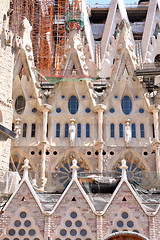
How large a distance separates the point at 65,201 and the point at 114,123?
427 inches

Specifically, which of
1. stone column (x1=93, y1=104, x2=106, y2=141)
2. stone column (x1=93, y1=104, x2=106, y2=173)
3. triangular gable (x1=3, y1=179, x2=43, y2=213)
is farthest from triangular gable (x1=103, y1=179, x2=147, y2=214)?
stone column (x1=93, y1=104, x2=106, y2=141)

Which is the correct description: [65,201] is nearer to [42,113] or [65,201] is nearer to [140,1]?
[42,113]

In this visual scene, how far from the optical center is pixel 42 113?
31.2 meters

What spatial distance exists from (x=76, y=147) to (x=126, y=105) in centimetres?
488

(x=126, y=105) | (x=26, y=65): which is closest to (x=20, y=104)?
(x=26, y=65)

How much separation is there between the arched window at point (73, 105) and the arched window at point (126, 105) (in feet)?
10.9

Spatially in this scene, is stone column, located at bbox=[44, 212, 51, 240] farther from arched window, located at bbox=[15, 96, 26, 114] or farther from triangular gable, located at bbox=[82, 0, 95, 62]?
triangular gable, located at bbox=[82, 0, 95, 62]

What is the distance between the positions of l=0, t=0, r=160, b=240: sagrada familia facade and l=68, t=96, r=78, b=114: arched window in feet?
0.24

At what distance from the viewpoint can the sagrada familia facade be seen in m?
21.1

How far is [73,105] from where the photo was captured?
105ft

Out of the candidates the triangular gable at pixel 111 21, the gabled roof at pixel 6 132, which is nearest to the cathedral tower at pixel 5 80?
the gabled roof at pixel 6 132

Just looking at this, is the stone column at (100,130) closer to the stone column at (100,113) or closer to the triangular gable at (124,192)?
the stone column at (100,113)

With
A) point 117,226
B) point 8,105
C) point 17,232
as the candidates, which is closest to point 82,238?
point 117,226

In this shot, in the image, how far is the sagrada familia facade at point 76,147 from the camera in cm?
2112
